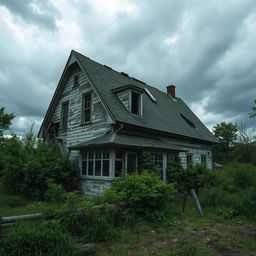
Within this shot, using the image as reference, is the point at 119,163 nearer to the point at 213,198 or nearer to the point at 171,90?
the point at 213,198

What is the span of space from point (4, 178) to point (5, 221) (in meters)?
7.93

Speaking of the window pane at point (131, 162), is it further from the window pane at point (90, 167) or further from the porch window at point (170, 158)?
the porch window at point (170, 158)

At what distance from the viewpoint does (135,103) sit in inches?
478

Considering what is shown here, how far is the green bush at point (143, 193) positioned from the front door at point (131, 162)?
3.07 metres

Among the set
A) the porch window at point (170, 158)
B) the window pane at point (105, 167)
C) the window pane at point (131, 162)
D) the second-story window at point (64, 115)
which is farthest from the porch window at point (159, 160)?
the second-story window at point (64, 115)

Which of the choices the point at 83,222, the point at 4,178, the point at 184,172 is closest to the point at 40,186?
the point at 4,178

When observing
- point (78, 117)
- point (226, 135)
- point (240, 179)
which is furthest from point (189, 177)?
point (226, 135)

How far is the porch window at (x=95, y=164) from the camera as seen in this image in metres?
9.08

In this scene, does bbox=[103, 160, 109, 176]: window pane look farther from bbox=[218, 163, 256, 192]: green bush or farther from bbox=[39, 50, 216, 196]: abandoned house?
bbox=[218, 163, 256, 192]: green bush

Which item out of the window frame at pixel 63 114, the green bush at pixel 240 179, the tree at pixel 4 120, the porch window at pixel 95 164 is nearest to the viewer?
the green bush at pixel 240 179

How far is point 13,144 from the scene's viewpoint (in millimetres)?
11414

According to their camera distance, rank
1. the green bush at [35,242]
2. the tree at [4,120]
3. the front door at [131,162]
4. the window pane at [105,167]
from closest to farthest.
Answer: the green bush at [35,242], the window pane at [105,167], the front door at [131,162], the tree at [4,120]

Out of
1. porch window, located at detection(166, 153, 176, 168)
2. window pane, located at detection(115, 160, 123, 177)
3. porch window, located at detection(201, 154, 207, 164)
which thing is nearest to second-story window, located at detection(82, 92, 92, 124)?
window pane, located at detection(115, 160, 123, 177)

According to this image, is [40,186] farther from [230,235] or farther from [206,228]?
[230,235]
